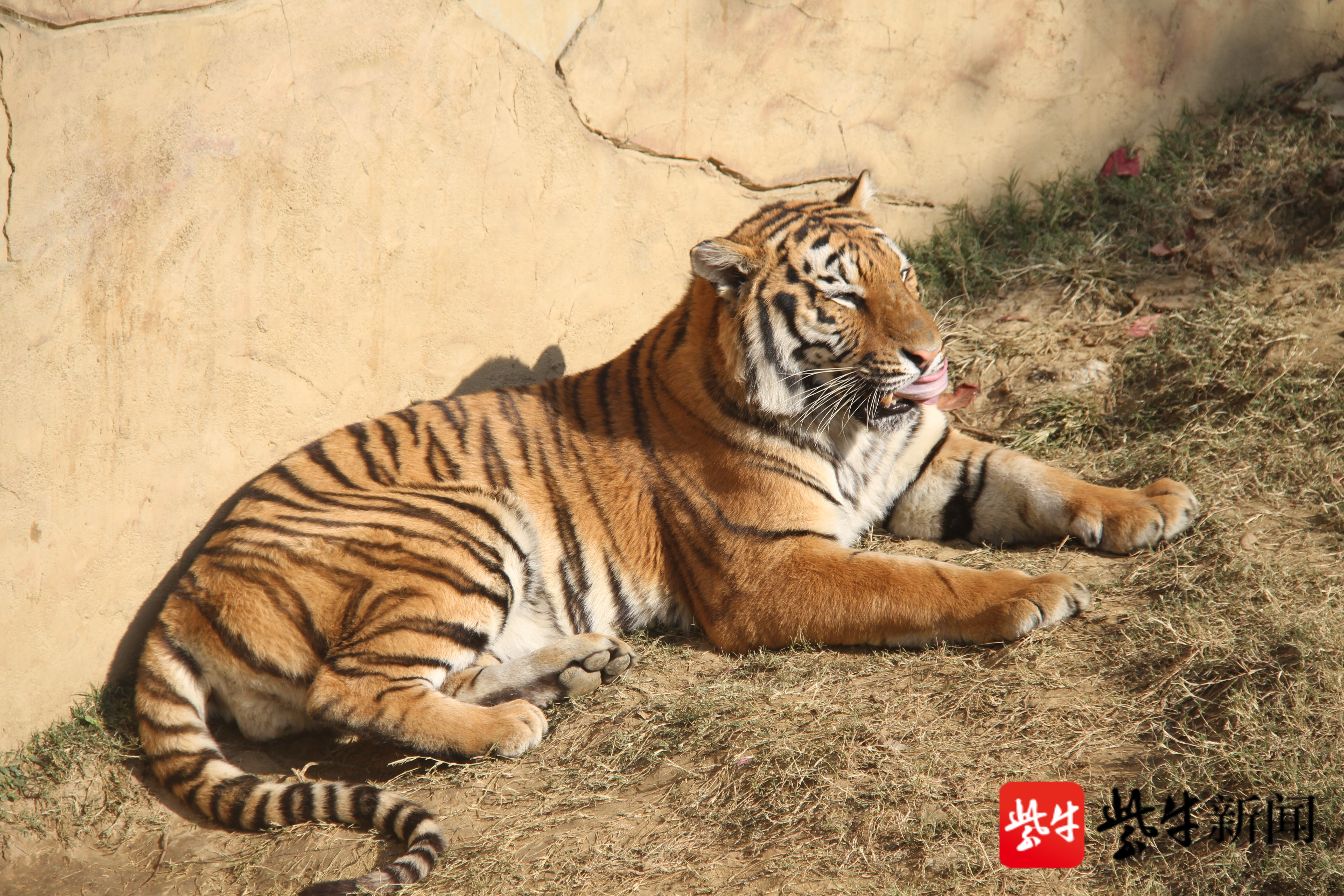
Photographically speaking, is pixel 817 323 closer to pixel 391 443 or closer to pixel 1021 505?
pixel 1021 505

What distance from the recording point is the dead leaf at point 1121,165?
170 inches

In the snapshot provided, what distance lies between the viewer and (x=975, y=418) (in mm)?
3818

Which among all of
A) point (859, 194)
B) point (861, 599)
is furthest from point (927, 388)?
point (859, 194)

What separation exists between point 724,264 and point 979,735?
141 centimetres

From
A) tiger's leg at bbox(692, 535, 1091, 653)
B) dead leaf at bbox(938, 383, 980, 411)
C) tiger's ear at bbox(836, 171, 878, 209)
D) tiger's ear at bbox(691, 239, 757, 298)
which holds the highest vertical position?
tiger's ear at bbox(836, 171, 878, 209)

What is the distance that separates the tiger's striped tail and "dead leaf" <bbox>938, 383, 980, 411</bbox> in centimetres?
234

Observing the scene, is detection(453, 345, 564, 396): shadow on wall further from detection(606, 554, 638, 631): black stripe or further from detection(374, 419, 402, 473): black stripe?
detection(606, 554, 638, 631): black stripe

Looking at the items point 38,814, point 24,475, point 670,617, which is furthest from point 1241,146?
point 38,814

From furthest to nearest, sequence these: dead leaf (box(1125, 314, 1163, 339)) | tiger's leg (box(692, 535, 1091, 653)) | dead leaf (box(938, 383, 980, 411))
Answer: dead leaf (box(938, 383, 980, 411)), dead leaf (box(1125, 314, 1163, 339)), tiger's leg (box(692, 535, 1091, 653))

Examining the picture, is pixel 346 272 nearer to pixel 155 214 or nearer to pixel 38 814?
pixel 155 214

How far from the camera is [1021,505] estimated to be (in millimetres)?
3137

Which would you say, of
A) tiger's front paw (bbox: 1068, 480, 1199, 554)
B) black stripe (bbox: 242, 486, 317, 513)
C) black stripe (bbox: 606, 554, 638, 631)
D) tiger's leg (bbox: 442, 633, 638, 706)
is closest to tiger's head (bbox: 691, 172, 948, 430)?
tiger's front paw (bbox: 1068, 480, 1199, 554)

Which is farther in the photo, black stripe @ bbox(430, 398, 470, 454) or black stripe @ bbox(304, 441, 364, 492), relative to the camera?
black stripe @ bbox(430, 398, 470, 454)

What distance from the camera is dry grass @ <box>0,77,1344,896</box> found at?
2.08 metres
